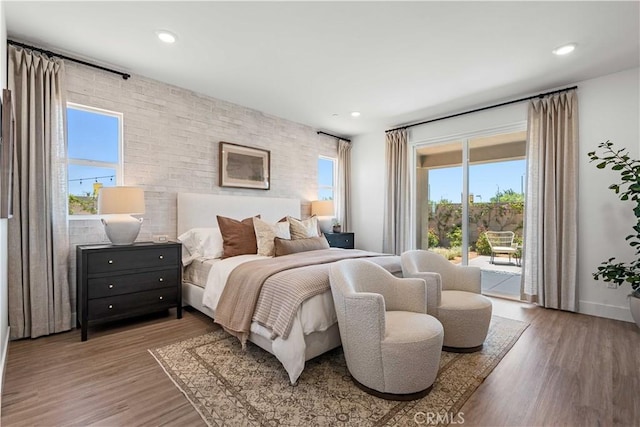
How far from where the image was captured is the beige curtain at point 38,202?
2678mm

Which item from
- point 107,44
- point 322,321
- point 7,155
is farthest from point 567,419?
point 107,44

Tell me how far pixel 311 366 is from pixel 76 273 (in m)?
2.46

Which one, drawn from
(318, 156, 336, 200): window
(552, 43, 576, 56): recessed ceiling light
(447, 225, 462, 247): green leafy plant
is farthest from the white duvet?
A: (318, 156, 336, 200): window

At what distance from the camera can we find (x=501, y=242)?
4.44 meters

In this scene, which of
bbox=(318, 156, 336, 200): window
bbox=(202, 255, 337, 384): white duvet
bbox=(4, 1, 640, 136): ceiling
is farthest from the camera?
bbox=(318, 156, 336, 200): window

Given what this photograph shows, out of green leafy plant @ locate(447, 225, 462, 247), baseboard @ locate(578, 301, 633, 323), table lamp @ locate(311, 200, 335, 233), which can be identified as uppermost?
table lamp @ locate(311, 200, 335, 233)

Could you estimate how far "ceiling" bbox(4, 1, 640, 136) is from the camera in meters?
2.34

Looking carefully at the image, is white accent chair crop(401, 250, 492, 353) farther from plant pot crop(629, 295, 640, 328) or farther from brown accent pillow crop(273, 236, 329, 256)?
A: plant pot crop(629, 295, 640, 328)

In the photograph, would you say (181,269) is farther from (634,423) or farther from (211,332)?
(634,423)

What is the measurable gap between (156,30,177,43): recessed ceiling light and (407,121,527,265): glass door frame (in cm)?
386

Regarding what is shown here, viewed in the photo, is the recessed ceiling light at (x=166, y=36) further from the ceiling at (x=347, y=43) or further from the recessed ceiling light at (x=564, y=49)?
the recessed ceiling light at (x=564, y=49)

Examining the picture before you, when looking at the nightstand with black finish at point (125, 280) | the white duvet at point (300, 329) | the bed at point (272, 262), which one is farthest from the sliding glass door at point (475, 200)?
the nightstand with black finish at point (125, 280)

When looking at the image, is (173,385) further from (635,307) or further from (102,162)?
(635,307)

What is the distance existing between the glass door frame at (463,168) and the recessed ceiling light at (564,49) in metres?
1.26
